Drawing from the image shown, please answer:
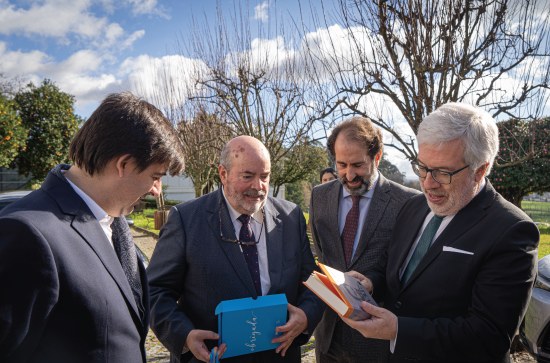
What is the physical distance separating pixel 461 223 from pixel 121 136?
5.30 ft

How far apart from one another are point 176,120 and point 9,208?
13.8m

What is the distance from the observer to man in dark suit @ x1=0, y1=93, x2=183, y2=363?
3.84 ft

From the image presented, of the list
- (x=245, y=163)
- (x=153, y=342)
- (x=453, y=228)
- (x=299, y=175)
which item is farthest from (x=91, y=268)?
(x=299, y=175)

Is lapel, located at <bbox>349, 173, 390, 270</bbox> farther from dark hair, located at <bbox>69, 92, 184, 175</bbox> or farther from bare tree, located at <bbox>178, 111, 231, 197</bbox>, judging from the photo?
bare tree, located at <bbox>178, 111, 231, 197</bbox>

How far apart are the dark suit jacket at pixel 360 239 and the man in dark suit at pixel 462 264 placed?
60 centimetres

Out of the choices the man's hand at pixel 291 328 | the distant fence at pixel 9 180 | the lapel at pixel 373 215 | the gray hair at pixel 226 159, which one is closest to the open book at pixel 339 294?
the man's hand at pixel 291 328

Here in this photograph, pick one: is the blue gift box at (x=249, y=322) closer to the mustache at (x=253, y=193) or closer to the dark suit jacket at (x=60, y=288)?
the dark suit jacket at (x=60, y=288)

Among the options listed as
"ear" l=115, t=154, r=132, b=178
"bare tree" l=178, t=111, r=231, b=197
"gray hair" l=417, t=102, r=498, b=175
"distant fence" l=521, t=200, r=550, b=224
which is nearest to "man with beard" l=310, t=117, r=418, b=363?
"gray hair" l=417, t=102, r=498, b=175

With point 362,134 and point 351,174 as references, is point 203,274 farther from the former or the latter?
point 362,134

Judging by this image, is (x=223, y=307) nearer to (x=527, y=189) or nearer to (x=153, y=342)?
(x=153, y=342)

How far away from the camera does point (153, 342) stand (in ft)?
17.4

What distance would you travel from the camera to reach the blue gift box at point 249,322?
6.46 ft

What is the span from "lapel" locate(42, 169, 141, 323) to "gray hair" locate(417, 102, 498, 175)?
1.53m

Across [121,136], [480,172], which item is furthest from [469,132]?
[121,136]
